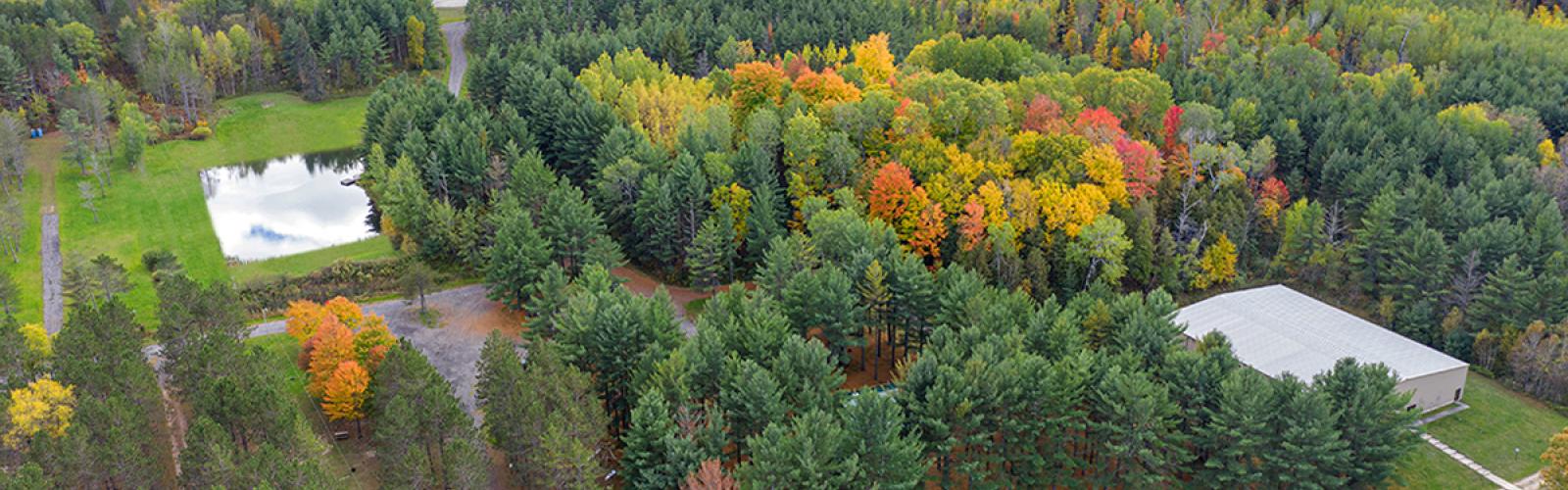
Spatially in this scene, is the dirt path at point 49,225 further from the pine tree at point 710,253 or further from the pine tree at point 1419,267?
the pine tree at point 1419,267

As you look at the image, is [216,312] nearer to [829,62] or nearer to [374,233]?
[374,233]

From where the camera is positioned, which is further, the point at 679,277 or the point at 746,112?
the point at 746,112

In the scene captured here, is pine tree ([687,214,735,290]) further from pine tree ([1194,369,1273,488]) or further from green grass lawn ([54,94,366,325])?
pine tree ([1194,369,1273,488])

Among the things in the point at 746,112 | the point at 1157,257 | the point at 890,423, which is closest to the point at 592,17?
the point at 746,112

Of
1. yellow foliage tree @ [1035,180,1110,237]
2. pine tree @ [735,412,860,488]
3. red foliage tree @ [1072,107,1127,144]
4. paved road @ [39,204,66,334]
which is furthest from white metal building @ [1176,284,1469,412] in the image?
paved road @ [39,204,66,334]

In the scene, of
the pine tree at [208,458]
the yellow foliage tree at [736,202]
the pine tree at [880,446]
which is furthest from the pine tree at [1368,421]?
the pine tree at [208,458]
